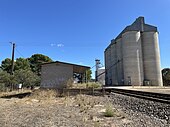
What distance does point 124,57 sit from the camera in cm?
3956

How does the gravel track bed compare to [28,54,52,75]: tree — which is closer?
the gravel track bed

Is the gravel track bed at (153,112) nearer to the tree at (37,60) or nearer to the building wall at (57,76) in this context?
the building wall at (57,76)

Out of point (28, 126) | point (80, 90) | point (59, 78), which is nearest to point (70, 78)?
point (59, 78)

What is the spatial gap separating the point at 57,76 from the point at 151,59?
88.8ft

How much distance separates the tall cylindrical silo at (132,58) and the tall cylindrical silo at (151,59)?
1760 mm

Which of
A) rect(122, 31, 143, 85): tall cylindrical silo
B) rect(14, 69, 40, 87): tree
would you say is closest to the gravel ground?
rect(14, 69, 40, 87): tree

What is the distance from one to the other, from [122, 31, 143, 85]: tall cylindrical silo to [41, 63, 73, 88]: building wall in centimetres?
2097

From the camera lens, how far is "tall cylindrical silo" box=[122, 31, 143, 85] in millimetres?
37688

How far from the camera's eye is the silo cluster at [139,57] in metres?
38.1

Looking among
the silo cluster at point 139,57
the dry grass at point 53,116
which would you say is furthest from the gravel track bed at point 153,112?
the silo cluster at point 139,57

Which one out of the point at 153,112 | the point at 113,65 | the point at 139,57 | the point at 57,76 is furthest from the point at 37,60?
the point at 153,112

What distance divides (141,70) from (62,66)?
24.4m

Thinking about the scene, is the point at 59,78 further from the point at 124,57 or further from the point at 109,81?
the point at 109,81

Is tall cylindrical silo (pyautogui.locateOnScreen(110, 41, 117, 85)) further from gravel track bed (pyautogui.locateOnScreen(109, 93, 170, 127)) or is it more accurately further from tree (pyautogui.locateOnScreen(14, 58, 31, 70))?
gravel track bed (pyautogui.locateOnScreen(109, 93, 170, 127))
